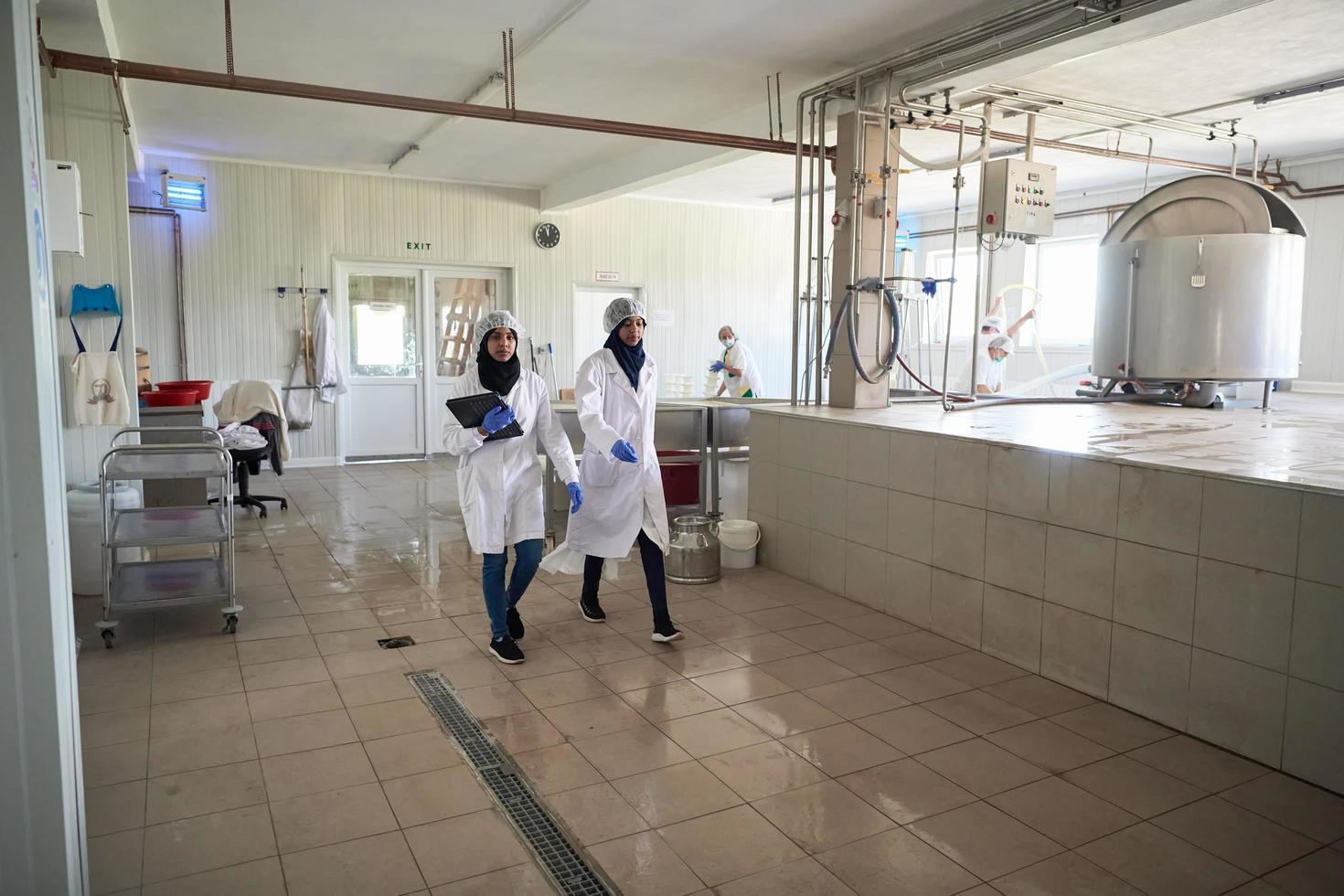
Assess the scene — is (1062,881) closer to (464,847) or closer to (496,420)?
(464,847)

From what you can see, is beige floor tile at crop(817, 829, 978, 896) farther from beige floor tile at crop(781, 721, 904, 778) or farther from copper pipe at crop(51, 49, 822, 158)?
copper pipe at crop(51, 49, 822, 158)

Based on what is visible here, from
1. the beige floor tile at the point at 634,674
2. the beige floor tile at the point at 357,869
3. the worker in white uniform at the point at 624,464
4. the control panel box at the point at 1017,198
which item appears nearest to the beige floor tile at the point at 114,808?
the beige floor tile at the point at 357,869

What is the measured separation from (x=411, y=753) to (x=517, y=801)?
1.63 feet

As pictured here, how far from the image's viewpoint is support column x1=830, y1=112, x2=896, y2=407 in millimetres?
5367

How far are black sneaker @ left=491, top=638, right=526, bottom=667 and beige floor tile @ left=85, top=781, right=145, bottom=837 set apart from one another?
1.35 metres

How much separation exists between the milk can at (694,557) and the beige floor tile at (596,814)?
231cm

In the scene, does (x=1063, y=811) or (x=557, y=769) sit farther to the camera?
(x=557, y=769)

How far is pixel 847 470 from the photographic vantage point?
4605 mm

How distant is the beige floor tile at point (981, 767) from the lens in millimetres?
2682

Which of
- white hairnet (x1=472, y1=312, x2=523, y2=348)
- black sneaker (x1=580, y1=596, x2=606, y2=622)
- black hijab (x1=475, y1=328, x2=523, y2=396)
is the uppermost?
white hairnet (x1=472, y1=312, x2=523, y2=348)

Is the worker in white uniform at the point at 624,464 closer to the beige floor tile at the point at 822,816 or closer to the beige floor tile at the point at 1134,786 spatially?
the beige floor tile at the point at 822,816

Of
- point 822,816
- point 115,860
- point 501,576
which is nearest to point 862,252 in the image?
point 501,576

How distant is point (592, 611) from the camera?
425cm

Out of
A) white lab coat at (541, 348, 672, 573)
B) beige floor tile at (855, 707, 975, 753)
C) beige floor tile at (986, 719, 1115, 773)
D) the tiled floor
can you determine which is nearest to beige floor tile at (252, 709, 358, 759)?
the tiled floor
